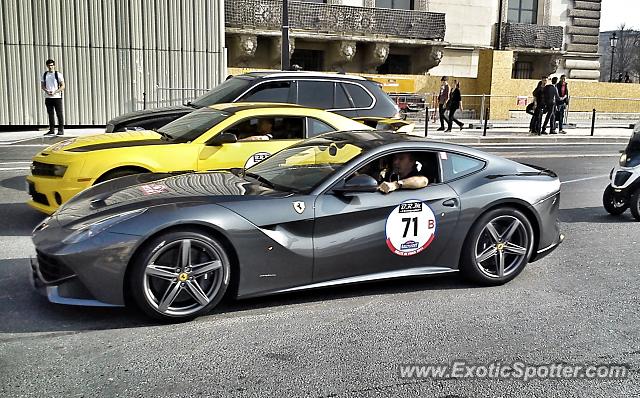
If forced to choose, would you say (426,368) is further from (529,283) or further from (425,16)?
(425,16)

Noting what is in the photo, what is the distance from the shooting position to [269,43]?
30172 millimetres

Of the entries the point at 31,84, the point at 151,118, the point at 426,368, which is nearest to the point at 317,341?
the point at 426,368

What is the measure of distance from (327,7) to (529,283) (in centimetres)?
2657

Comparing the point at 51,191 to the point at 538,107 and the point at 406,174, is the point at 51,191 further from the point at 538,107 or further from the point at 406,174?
the point at 538,107

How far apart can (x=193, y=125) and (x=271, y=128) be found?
96 cm

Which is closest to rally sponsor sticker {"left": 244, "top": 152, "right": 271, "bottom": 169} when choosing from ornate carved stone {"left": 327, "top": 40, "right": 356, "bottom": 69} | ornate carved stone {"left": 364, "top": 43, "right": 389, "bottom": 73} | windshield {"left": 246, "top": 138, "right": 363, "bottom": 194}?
windshield {"left": 246, "top": 138, "right": 363, "bottom": 194}

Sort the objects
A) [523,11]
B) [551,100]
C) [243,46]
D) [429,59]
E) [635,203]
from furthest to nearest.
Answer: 1. [523,11]
2. [429,59]
3. [243,46]
4. [551,100]
5. [635,203]

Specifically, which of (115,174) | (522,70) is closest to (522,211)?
(115,174)

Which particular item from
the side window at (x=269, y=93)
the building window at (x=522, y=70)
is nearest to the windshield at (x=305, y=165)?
the side window at (x=269, y=93)

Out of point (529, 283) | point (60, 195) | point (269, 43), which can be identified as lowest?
point (529, 283)

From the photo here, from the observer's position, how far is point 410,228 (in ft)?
17.1

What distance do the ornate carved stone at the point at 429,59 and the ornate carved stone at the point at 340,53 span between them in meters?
3.98

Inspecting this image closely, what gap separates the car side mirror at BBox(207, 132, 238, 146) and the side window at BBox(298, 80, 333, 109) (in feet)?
9.88

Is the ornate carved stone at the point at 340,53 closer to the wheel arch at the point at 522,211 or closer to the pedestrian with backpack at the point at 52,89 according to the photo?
the pedestrian with backpack at the point at 52,89
